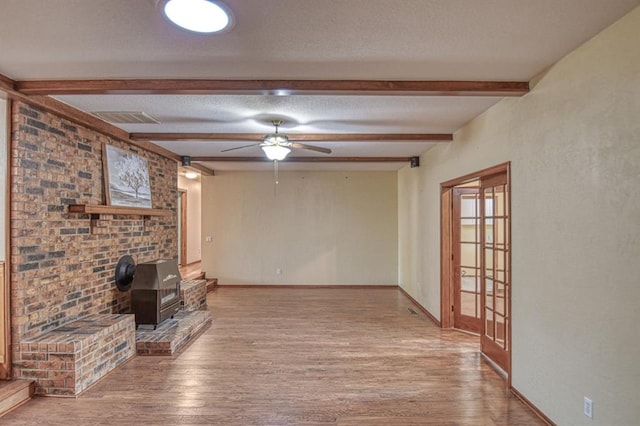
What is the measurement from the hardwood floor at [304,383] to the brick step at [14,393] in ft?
0.23

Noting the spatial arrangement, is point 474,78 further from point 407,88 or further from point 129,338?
point 129,338

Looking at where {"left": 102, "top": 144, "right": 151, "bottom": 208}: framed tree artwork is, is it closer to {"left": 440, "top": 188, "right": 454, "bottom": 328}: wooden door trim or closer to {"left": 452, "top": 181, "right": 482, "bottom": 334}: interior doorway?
{"left": 440, "top": 188, "right": 454, "bottom": 328}: wooden door trim

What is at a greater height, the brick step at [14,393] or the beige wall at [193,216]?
the beige wall at [193,216]

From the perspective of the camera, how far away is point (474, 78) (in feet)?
8.71

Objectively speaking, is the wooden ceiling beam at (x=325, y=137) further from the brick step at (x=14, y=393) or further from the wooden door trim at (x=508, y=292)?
the brick step at (x=14, y=393)

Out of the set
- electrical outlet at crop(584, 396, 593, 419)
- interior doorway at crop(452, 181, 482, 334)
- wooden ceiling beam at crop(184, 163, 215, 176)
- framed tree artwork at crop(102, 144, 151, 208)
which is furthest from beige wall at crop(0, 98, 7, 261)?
interior doorway at crop(452, 181, 482, 334)

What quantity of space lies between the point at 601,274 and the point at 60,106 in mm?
4618

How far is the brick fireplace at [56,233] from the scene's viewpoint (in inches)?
116

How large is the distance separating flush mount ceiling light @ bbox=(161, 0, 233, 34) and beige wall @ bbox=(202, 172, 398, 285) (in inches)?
229

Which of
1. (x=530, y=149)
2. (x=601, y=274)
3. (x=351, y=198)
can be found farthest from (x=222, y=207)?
(x=601, y=274)

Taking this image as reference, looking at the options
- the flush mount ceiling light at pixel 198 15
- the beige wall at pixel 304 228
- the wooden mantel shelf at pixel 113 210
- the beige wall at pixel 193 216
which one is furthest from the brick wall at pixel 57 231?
the beige wall at pixel 193 216

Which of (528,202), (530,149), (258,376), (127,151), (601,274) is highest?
(127,151)

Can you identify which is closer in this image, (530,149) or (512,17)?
(512,17)

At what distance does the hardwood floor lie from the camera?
8.84 ft
